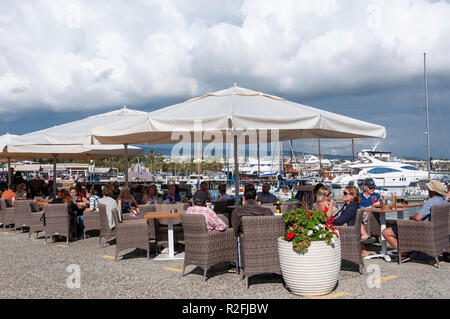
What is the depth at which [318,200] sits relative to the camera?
6688 mm

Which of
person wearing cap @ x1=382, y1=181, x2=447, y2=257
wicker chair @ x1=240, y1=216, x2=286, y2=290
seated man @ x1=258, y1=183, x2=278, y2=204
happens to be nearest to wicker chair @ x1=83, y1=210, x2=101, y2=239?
seated man @ x1=258, y1=183, x2=278, y2=204

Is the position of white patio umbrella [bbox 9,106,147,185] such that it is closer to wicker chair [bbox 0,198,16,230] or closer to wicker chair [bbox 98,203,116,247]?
wicker chair [bbox 98,203,116,247]

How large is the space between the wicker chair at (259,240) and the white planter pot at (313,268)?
13.5 inches

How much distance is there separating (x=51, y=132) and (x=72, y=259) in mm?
3568

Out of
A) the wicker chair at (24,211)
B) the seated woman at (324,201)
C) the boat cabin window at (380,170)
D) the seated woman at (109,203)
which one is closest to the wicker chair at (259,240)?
the seated woman at (324,201)

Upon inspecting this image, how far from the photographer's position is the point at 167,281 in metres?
5.25

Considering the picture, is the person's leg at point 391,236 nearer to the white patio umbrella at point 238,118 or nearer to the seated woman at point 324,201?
the seated woman at point 324,201

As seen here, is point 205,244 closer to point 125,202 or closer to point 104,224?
point 104,224

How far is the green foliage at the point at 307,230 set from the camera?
14.2 feet

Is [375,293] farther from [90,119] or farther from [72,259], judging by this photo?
[90,119]

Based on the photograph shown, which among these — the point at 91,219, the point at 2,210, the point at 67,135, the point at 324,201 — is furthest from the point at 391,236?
the point at 2,210

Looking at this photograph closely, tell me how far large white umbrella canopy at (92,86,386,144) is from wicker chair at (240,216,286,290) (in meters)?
1.30

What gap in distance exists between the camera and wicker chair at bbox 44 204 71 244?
320 inches
